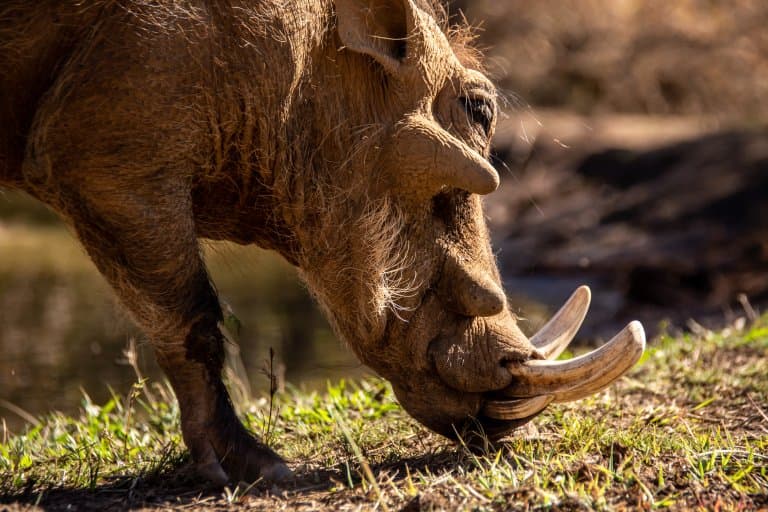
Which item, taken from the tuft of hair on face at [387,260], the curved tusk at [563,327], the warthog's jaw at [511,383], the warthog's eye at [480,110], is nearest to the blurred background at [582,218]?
the warthog's eye at [480,110]

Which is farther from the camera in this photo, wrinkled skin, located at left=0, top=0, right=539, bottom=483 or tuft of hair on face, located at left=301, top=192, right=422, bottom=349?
tuft of hair on face, located at left=301, top=192, right=422, bottom=349

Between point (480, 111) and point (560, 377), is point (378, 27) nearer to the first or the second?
point (480, 111)

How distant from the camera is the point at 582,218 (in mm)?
10766

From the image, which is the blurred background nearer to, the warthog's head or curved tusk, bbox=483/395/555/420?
the warthog's head

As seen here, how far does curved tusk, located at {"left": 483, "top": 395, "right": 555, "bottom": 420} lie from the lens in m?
2.99

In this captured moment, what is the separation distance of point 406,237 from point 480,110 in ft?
1.54

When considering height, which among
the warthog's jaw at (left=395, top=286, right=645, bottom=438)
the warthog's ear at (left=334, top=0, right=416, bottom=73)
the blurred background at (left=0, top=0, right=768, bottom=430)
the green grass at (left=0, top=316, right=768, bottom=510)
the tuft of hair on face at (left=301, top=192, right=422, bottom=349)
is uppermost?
the warthog's ear at (left=334, top=0, right=416, bottom=73)

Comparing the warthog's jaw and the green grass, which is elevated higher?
the warthog's jaw

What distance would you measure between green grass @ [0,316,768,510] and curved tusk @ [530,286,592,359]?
0.26 metres

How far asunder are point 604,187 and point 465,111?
8563 millimetres

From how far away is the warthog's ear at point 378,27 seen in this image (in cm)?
302

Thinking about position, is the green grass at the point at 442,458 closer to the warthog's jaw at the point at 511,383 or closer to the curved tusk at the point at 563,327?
the warthog's jaw at the point at 511,383

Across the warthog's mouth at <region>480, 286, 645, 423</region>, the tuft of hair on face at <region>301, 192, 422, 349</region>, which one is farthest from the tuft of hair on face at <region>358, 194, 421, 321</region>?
the warthog's mouth at <region>480, 286, 645, 423</region>

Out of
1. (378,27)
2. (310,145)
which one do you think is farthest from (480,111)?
(310,145)
